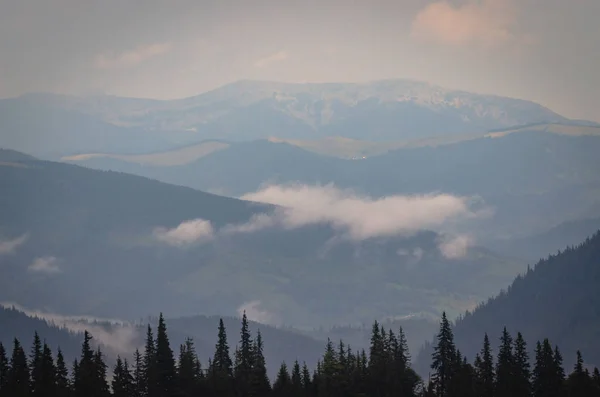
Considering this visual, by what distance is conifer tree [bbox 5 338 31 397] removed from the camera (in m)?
160

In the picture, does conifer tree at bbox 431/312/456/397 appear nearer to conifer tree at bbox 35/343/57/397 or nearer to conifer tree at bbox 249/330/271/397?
conifer tree at bbox 249/330/271/397

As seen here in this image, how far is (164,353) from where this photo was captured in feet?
575

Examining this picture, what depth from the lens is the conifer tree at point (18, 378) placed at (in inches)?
6299

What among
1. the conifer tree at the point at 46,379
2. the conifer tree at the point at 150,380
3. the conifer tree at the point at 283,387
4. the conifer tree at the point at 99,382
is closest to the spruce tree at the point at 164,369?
the conifer tree at the point at 150,380

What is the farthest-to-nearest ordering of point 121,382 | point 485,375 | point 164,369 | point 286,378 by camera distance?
point 485,375 → point 286,378 → point 164,369 → point 121,382

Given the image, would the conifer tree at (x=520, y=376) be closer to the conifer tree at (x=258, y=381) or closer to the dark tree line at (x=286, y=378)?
the dark tree line at (x=286, y=378)

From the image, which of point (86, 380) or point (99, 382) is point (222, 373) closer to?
point (99, 382)

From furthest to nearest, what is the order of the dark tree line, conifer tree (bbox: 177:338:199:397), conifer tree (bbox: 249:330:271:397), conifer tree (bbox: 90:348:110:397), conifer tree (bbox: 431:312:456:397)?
conifer tree (bbox: 431:312:456:397)
conifer tree (bbox: 249:330:271:397)
conifer tree (bbox: 177:338:199:397)
the dark tree line
conifer tree (bbox: 90:348:110:397)

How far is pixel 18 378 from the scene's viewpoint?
172 m

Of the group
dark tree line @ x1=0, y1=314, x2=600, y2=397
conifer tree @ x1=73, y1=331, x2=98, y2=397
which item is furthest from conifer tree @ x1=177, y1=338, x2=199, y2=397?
conifer tree @ x1=73, y1=331, x2=98, y2=397

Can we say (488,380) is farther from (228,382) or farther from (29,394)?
(29,394)

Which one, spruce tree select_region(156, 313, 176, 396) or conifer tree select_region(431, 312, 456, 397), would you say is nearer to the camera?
spruce tree select_region(156, 313, 176, 396)

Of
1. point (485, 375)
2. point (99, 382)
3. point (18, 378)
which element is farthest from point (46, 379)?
point (485, 375)

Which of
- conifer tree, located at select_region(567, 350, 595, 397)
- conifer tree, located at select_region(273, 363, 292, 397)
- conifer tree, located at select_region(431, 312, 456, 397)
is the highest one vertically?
conifer tree, located at select_region(431, 312, 456, 397)
